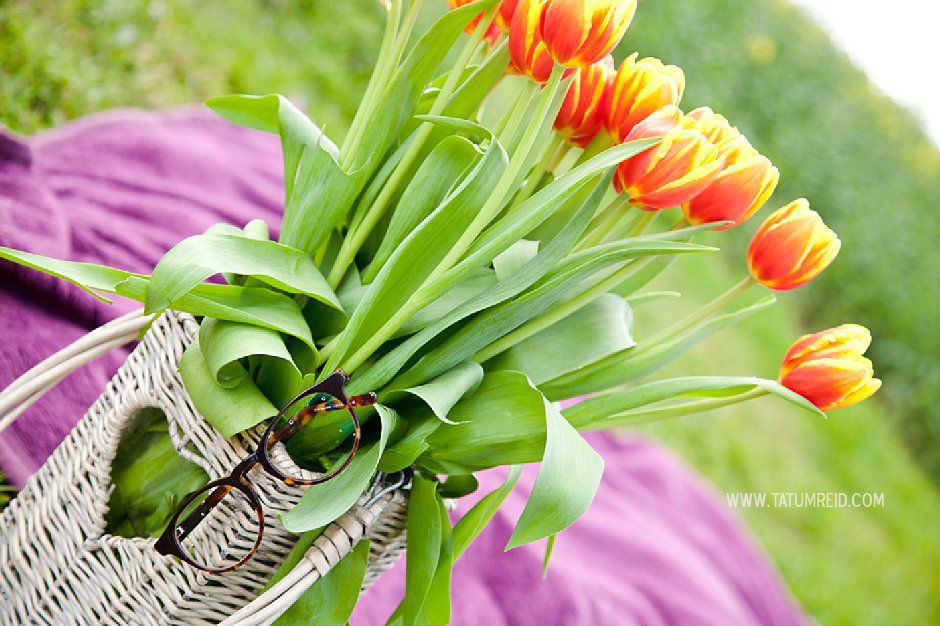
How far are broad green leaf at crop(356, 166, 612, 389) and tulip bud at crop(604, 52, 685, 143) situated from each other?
47 mm

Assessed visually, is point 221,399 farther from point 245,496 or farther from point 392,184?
point 392,184

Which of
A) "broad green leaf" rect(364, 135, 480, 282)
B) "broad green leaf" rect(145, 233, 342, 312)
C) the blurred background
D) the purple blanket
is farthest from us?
the blurred background

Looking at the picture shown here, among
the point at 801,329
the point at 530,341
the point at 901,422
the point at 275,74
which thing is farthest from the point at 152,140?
the point at 901,422

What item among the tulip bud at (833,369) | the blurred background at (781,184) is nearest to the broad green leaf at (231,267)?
the tulip bud at (833,369)

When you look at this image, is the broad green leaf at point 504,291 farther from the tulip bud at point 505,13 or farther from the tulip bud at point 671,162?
the tulip bud at point 505,13

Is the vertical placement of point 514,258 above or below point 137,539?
above

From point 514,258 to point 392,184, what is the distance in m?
0.10

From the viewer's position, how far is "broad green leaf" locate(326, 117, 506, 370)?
1.96 ft

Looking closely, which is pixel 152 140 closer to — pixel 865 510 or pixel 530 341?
pixel 530 341

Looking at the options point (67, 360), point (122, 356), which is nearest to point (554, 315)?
point (67, 360)

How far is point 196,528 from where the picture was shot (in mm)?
605

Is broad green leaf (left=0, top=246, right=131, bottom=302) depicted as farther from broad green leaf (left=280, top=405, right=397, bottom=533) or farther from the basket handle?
broad green leaf (left=280, top=405, right=397, bottom=533)

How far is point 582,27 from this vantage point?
1.79ft

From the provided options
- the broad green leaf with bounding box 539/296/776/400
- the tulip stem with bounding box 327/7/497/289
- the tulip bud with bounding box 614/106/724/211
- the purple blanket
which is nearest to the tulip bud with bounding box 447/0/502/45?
the tulip stem with bounding box 327/7/497/289
